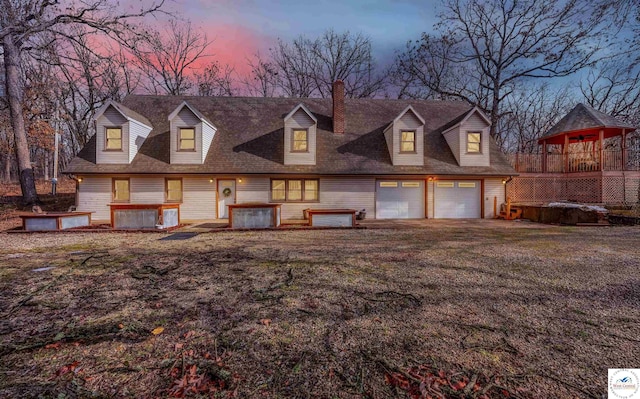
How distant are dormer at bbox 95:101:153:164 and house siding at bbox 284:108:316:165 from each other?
8252 mm

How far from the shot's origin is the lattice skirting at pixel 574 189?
15.9 metres

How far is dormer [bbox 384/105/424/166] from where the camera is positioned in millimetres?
15617

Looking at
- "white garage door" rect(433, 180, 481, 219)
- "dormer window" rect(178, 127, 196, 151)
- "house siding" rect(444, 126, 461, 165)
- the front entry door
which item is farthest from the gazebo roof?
"dormer window" rect(178, 127, 196, 151)

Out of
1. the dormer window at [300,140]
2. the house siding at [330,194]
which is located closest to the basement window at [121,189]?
the house siding at [330,194]

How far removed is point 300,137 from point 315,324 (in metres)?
13.2

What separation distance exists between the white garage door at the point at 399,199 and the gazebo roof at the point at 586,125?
1051 centimetres


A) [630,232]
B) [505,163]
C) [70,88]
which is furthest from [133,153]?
[630,232]

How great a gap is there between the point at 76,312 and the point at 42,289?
152 centimetres

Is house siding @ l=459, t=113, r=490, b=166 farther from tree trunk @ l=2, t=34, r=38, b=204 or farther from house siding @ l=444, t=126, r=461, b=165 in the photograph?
tree trunk @ l=2, t=34, r=38, b=204

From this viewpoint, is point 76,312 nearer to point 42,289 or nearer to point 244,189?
point 42,289

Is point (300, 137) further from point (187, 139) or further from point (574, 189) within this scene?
point (574, 189)

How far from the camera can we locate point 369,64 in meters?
28.6

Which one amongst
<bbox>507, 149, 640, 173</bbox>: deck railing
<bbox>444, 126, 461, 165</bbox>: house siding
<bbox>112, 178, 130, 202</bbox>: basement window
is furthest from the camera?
<bbox>507, 149, 640, 173</bbox>: deck railing

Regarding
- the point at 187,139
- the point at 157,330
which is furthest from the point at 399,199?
the point at 157,330
